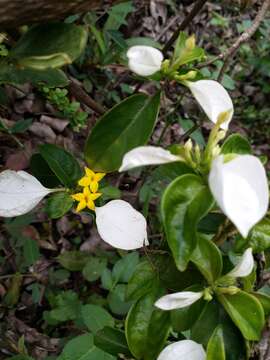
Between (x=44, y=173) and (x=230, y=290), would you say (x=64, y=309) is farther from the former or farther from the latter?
(x=230, y=290)

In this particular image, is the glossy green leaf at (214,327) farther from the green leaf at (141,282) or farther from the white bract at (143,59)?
the white bract at (143,59)

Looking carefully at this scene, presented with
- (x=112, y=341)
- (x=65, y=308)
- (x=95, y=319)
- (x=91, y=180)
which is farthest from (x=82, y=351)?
(x=91, y=180)

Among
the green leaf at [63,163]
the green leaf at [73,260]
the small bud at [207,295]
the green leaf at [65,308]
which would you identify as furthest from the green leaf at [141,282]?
the green leaf at [73,260]

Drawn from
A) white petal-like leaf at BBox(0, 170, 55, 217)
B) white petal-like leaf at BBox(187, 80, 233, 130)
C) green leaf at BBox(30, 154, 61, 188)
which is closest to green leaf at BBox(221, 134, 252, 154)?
white petal-like leaf at BBox(187, 80, 233, 130)

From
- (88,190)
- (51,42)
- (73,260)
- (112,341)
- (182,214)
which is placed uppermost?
(51,42)

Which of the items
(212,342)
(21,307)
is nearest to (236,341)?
(212,342)

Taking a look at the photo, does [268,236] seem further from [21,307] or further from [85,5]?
[21,307]

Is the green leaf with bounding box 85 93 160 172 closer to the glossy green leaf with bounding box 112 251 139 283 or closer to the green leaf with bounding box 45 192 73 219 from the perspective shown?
the green leaf with bounding box 45 192 73 219

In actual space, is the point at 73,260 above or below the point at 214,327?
below
